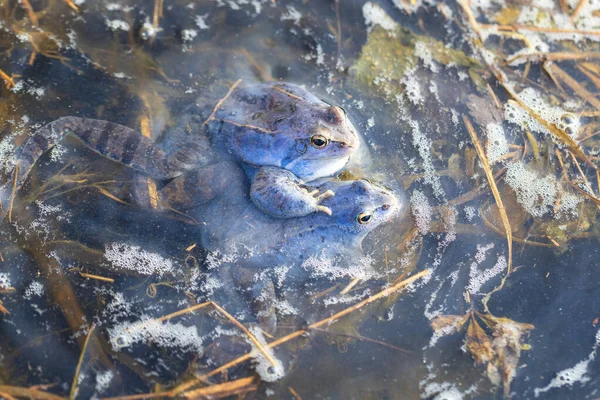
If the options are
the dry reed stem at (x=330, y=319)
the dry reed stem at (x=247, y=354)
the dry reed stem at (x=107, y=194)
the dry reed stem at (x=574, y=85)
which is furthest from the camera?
the dry reed stem at (x=574, y=85)

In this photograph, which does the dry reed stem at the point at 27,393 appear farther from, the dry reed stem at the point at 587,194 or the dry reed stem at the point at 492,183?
the dry reed stem at the point at 587,194

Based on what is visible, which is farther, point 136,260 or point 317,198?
point 317,198

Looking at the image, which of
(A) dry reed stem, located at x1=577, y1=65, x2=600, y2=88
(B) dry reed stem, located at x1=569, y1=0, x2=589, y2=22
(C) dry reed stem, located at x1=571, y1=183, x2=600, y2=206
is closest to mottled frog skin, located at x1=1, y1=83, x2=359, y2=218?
(C) dry reed stem, located at x1=571, y1=183, x2=600, y2=206

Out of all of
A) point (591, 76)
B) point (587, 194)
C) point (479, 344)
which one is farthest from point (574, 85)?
point (479, 344)

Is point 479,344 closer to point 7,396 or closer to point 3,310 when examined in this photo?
point 7,396

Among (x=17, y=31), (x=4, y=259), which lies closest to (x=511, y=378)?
(x=4, y=259)

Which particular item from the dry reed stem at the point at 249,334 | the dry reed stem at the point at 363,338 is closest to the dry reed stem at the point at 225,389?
the dry reed stem at the point at 249,334
